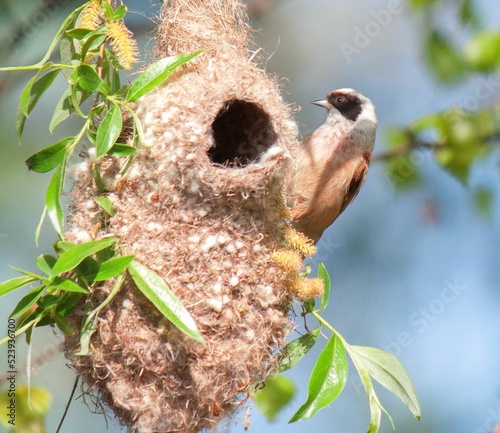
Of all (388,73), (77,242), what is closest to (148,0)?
(77,242)

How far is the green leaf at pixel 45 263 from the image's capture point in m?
2.53

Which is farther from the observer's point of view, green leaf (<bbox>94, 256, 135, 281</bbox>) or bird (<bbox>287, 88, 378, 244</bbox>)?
bird (<bbox>287, 88, 378, 244</bbox>)

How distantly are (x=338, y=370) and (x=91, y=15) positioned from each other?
65.6 inches

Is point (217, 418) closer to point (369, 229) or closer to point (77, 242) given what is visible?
point (77, 242)

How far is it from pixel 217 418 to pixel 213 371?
28cm

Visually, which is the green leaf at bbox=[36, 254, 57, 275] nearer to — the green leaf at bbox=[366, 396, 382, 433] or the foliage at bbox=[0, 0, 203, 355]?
the foliage at bbox=[0, 0, 203, 355]

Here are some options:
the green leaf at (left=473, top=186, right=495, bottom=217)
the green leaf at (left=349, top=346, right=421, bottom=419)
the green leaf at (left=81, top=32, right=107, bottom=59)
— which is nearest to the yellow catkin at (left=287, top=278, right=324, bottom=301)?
the green leaf at (left=349, top=346, right=421, bottom=419)

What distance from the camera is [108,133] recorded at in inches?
105

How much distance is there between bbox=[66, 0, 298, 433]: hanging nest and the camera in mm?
2859

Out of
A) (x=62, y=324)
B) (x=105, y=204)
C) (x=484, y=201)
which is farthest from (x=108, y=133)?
(x=484, y=201)

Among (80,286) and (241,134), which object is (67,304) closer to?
(80,286)

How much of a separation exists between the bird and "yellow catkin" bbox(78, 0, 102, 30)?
147 centimetres

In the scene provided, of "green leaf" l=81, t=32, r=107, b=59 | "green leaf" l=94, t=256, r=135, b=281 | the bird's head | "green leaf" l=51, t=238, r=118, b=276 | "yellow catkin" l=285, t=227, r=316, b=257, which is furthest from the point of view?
the bird's head

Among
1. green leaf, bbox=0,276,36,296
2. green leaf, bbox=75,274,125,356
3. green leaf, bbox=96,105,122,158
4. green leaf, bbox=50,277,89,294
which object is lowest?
green leaf, bbox=75,274,125,356
